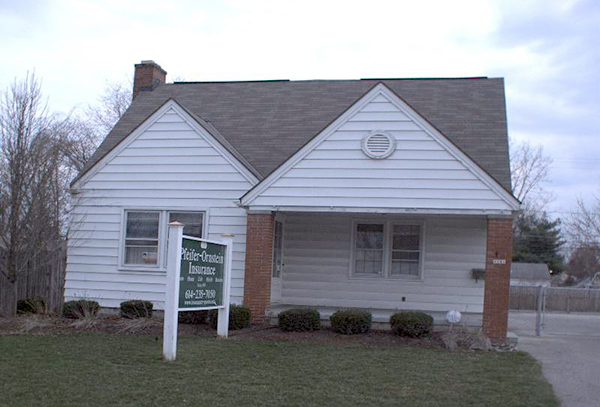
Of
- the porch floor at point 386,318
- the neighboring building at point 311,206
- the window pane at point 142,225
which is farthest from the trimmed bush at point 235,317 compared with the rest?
the window pane at point 142,225

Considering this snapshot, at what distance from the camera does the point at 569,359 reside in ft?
39.7

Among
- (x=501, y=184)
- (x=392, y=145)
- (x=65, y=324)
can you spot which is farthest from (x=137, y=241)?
(x=501, y=184)

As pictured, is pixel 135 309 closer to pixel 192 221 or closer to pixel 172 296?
Answer: pixel 192 221

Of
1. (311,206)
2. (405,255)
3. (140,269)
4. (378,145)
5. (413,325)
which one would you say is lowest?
(413,325)

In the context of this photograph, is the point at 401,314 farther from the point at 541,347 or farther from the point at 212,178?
the point at 212,178

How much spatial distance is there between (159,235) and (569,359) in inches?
353

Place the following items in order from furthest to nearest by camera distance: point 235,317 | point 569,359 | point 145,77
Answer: point 145,77, point 235,317, point 569,359

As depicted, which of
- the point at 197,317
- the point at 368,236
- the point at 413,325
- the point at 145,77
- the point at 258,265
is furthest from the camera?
the point at 145,77

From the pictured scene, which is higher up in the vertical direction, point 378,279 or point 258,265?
point 258,265

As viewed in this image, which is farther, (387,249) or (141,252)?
(387,249)

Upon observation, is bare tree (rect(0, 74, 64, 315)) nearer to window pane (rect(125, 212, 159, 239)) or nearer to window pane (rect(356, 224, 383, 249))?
window pane (rect(125, 212, 159, 239))

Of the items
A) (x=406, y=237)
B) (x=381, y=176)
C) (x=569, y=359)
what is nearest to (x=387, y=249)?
(x=406, y=237)

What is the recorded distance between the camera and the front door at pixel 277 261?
1580cm

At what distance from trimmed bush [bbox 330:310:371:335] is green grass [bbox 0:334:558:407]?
54.8 inches
